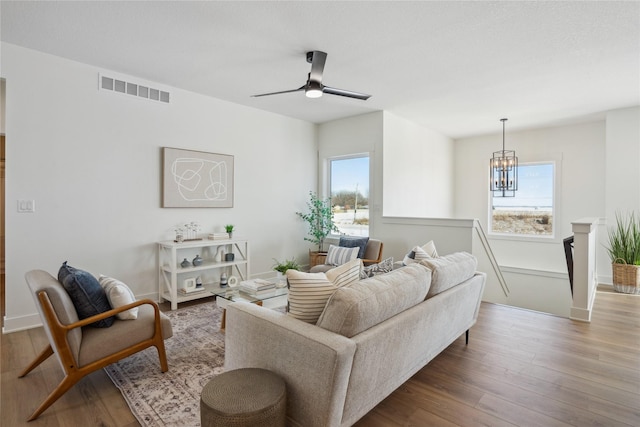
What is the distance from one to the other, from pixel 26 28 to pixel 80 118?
2.99 ft

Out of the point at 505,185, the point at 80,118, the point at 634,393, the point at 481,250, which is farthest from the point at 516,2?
the point at 80,118

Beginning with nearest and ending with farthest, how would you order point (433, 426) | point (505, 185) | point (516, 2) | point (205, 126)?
point (433, 426) → point (516, 2) → point (205, 126) → point (505, 185)

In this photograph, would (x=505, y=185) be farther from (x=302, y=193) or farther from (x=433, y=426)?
(x=433, y=426)

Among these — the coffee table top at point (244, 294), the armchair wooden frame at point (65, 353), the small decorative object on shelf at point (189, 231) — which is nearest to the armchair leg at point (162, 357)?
the armchair wooden frame at point (65, 353)

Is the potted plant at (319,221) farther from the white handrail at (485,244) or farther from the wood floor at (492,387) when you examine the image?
the wood floor at (492,387)

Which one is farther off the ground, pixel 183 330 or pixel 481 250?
pixel 481 250

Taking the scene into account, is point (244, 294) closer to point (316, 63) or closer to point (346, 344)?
point (346, 344)

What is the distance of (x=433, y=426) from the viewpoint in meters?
1.90

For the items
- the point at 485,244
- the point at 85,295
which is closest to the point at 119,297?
the point at 85,295

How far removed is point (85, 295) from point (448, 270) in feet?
8.25

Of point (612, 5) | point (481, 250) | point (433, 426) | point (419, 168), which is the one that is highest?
point (612, 5)

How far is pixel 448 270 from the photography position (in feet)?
8.00

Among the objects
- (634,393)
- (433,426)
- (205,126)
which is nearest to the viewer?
(433,426)

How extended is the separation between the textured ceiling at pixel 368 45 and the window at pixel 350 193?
4.44ft
